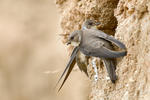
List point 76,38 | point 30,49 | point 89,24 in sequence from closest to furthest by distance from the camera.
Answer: point 76,38
point 89,24
point 30,49

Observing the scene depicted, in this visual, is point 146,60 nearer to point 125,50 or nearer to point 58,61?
point 125,50

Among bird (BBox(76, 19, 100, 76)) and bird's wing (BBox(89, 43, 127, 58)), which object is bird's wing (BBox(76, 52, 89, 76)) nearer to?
bird (BBox(76, 19, 100, 76))

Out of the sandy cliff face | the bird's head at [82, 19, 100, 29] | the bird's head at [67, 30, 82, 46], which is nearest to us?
the sandy cliff face

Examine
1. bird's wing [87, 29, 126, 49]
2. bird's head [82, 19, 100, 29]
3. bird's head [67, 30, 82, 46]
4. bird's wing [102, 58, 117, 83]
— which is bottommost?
bird's wing [102, 58, 117, 83]

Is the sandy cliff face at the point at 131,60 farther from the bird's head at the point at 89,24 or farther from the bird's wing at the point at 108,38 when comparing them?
the bird's head at the point at 89,24

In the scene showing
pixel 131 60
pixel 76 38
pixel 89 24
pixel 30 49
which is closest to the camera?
pixel 131 60

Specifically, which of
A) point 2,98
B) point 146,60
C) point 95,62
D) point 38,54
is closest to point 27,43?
point 38,54

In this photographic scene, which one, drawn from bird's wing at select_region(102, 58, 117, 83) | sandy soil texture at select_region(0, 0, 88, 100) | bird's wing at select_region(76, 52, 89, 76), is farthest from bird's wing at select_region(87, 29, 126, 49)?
sandy soil texture at select_region(0, 0, 88, 100)

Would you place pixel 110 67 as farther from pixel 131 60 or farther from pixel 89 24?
pixel 89 24

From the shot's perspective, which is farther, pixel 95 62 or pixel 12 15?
pixel 12 15

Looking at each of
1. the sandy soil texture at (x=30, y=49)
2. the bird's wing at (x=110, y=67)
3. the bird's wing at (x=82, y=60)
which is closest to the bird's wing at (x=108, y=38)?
the bird's wing at (x=110, y=67)

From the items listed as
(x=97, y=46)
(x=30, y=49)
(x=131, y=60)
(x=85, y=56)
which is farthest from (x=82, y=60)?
(x=30, y=49)
